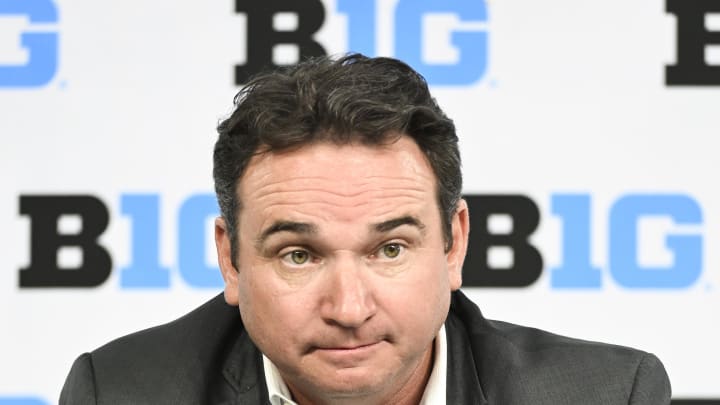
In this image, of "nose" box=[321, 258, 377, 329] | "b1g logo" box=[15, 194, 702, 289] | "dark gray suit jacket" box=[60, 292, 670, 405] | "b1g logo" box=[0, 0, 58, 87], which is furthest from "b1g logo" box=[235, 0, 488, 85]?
"nose" box=[321, 258, 377, 329]

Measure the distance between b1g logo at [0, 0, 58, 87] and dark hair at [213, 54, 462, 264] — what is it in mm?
1383

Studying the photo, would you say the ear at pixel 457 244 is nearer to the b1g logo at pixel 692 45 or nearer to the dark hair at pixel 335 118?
the dark hair at pixel 335 118

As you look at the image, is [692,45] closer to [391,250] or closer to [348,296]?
[391,250]

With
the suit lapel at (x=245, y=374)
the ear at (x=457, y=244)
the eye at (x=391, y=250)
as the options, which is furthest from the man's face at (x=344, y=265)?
the suit lapel at (x=245, y=374)

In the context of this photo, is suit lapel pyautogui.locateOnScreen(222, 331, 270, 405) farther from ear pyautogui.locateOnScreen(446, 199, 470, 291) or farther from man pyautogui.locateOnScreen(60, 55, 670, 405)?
ear pyautogui.locateOnScreen(446, 199, 470, 291)

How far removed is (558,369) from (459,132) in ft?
3.80

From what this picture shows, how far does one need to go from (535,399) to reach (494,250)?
115 cm

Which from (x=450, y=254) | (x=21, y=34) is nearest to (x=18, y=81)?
(x=21, y=34)

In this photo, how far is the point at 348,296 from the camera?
169 cm

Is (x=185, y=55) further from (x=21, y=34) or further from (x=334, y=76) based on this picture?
(x=334, y=76)

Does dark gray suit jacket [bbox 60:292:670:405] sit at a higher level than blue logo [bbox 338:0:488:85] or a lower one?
lower

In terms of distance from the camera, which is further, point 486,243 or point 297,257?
point 486,243

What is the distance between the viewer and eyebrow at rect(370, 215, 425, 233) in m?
1.76

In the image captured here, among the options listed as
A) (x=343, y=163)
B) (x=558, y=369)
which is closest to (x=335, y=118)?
(x=343, y=163)
